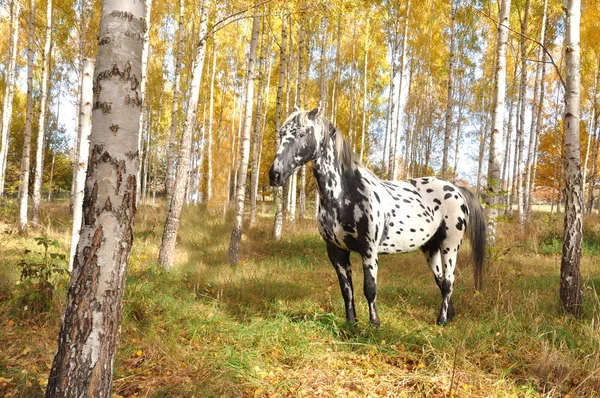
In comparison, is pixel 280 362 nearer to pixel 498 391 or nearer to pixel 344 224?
pixel 344 224

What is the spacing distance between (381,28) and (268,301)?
588 inches

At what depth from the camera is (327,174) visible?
3510 millimetres

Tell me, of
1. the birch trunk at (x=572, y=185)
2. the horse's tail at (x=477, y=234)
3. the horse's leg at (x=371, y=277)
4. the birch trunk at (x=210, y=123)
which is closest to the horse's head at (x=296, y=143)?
the horse's leg at (x=371, y=277)

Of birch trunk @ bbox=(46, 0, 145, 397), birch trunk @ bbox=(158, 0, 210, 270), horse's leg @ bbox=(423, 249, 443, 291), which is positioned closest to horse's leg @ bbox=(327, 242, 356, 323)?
horse's leg @ bbox=(423, 249, 443, 291)

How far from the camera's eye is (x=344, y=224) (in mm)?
3479

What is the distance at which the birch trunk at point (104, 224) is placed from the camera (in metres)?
1.76

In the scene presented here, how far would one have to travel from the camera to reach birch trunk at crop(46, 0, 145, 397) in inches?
69.3

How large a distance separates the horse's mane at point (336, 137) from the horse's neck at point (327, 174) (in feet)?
0.25

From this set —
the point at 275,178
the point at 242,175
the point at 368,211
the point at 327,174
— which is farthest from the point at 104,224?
the point at 242,175

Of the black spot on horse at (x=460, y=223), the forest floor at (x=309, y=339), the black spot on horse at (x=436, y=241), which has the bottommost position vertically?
the forest floor at (x=309, y=339)

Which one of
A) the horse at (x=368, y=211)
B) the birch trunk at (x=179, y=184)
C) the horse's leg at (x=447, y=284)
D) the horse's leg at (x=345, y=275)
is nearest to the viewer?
the horse at (x=368, y=211)

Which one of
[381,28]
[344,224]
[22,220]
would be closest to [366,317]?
[344,224]

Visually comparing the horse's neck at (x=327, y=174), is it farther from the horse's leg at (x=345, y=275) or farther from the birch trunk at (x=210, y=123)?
the birch trunk at (x=210, y=123)

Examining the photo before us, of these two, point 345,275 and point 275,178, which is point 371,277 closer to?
point 345,275
